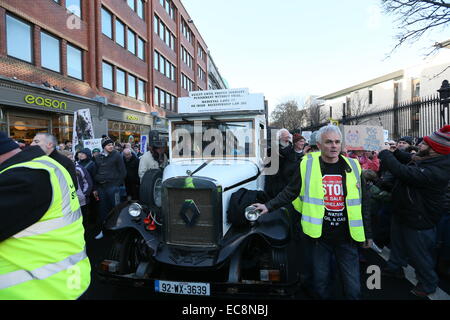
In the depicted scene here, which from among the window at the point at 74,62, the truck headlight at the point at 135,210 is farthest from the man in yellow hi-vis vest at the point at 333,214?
the window at the point at 74,62

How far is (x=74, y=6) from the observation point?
1423cm

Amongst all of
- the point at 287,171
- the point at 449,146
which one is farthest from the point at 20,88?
the point at 449,146

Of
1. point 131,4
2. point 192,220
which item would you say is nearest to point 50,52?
point 131,4

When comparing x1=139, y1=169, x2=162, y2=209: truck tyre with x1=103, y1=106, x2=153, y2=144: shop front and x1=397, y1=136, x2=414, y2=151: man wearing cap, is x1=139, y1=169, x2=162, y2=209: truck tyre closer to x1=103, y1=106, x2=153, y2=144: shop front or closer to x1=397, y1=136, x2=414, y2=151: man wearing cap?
x1=397, y1=136, x2=414, y2=151: man wearing cap

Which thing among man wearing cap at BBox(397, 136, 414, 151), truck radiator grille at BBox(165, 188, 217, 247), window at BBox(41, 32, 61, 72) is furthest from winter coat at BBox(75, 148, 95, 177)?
window at BBox(41, 32, 61, 72)

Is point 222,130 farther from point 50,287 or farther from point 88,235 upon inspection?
point 88,235

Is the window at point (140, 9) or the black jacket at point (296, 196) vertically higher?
the window at point (140, 9)

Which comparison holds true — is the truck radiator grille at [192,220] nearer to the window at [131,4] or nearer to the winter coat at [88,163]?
the winter coat at [88,163]

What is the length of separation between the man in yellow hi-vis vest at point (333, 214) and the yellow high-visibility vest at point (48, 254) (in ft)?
6.47

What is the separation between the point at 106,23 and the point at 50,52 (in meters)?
5.59

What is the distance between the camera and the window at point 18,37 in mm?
10344

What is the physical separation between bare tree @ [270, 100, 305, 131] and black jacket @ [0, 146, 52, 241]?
36.0 m

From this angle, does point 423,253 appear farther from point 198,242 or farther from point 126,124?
point 126,124

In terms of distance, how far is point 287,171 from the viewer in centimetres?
466
